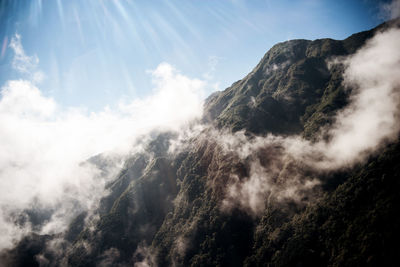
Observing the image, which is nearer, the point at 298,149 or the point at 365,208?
the point at 365,208

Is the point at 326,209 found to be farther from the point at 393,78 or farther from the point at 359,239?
the point at 393,78

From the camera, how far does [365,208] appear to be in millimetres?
120000

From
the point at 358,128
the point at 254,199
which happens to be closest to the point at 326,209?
the point at 254,199

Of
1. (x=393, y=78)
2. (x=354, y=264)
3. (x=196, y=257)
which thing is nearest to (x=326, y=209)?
(x=354, y=264)

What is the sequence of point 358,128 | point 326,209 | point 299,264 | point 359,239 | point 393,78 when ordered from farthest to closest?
1. point 393,78
2. point 358,128
3. point 326,209
4. point 299,264
5. point 359,239

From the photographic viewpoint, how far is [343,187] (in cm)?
13638

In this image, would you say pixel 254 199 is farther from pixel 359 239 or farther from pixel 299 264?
pixel 359 239

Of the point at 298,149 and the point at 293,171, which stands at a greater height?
the point at 298,149

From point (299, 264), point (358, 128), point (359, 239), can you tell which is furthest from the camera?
point (358, 128)

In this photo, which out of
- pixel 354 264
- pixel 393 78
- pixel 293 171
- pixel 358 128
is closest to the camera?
pixel 354 264

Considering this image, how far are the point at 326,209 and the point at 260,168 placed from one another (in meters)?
60.8

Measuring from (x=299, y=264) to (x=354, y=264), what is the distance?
29678mm

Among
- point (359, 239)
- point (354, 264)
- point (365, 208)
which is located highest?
point (365, 208)

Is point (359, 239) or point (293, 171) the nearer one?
point (359, 239)
